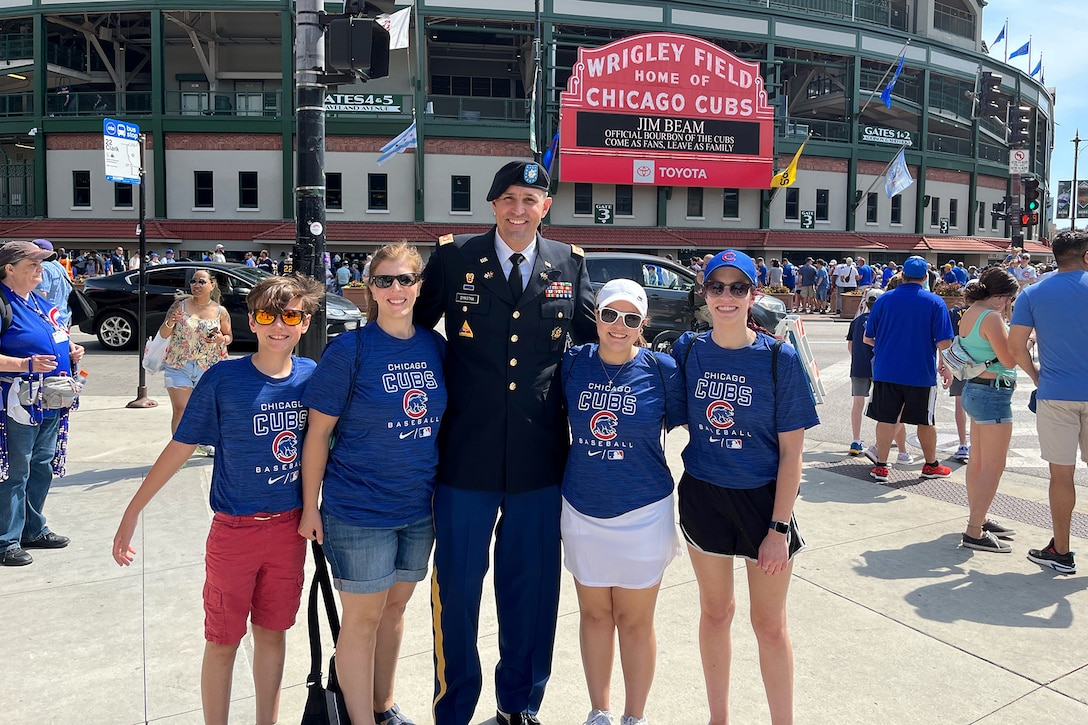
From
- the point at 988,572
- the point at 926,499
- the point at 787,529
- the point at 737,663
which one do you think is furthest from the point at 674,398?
the point at 926,499

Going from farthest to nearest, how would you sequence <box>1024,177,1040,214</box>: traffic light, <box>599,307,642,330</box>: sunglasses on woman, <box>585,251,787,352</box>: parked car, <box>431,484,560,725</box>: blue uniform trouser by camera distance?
<box>1024,177,1040,214</box>: traffic light → <box>585,251,787,352</box>: parked car → <box>431,484,560,725</box>: blue uniform trouser → <box>599,307,642,330</box>: sunglasses on woman

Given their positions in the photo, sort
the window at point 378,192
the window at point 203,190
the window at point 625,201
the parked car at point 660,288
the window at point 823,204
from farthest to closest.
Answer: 1. the window at point 823,204
2. the window at point 625,201
3. the window at point 378,192
4. the window at point 203,190
5. the parked car at point 660,288

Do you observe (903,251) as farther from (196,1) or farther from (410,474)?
A: (410,474)

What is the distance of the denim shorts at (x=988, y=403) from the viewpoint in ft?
17.4

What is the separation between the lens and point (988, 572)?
4.89 m

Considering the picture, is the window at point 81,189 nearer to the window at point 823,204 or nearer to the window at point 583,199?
the window at point 583,199

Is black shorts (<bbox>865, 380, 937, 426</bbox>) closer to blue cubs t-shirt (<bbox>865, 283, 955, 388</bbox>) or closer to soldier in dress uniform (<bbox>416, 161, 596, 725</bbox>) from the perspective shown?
blue cubs t-shirt (<bbox>865, 283, 955, 388</bbox>)

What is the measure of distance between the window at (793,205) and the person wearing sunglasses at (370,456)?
1380 inches

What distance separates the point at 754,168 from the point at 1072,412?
3028 cm

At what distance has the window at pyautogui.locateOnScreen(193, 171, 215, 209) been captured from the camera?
31.0 meters

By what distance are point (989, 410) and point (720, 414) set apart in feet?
10.7

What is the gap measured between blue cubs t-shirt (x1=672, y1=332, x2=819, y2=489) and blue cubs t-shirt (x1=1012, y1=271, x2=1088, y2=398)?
275cm

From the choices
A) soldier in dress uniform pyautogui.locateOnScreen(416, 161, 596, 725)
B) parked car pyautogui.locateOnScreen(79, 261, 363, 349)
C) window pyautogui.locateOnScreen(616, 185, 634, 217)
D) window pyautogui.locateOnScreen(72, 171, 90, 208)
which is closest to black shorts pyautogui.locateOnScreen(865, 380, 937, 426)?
soldier in dress uniform pyautogui.locateOnScreen(416, 161, 596, 725)

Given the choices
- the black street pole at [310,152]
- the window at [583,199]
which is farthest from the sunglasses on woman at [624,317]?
the window at [583,199]
